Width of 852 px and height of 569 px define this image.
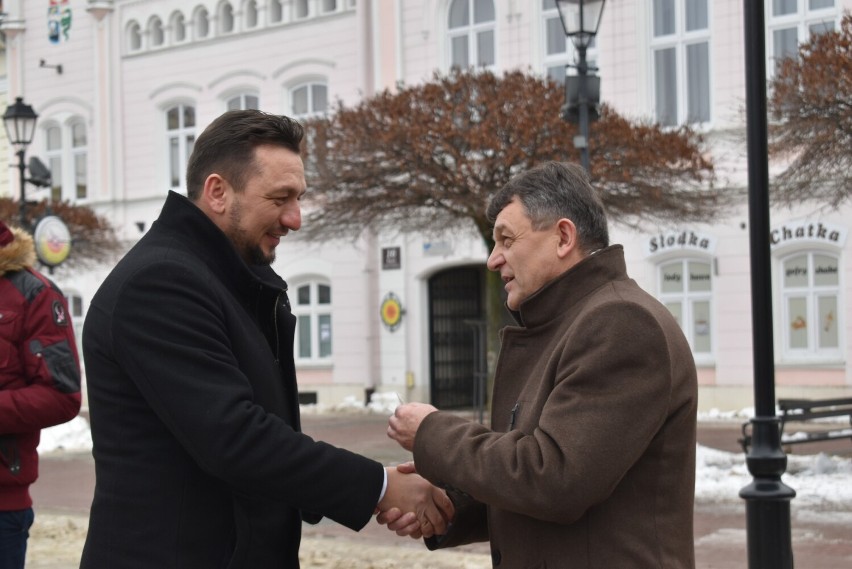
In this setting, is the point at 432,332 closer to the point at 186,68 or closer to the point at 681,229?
the point at 681,229

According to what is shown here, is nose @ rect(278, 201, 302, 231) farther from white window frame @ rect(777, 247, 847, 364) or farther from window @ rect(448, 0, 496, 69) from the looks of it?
window @ rect(448, 0, 496, 69)

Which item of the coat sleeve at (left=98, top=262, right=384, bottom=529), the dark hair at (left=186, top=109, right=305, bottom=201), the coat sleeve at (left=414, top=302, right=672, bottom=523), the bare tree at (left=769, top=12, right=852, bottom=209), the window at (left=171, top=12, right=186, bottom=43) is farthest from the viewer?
the window at (left=171, top=12, right=186, bottom=43)

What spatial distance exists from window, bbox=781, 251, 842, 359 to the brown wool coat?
1697 centimetres

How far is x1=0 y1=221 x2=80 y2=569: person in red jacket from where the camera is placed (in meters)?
4.60

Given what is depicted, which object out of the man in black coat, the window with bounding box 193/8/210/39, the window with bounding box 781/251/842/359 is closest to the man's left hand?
the man in black coat

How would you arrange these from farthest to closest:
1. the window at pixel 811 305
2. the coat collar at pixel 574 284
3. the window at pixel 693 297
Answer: the window at pixel 693 297
the window at pixel 811 305
the coat collar at pixel 574 284

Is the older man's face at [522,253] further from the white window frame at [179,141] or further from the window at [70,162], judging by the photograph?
the window at [70,162]

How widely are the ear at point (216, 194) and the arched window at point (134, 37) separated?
27.0 meters

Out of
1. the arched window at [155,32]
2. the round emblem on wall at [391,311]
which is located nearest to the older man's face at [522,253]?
the round emblem on wall at [391,311]

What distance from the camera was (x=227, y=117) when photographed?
128 inches

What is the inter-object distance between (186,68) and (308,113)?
3.99m

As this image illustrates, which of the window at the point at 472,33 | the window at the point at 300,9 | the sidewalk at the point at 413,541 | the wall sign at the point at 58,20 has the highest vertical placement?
the wall sign at the point at 58,20

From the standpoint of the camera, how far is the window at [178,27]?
1113 inches

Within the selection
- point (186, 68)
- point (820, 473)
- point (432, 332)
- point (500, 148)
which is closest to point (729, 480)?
point (820, 473)
